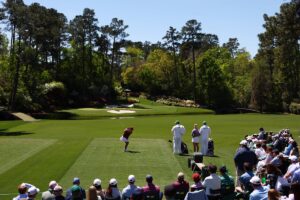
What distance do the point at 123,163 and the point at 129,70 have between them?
9012 centimetres

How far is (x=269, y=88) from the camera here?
87562 millimetres

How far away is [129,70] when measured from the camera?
113250mm

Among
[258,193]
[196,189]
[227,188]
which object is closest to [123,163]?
[227,188]

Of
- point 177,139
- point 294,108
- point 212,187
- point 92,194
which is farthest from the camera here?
point 294,108

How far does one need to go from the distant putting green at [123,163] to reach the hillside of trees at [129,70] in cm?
3812

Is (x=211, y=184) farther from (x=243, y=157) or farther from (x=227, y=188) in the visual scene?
(x=243, y=157)

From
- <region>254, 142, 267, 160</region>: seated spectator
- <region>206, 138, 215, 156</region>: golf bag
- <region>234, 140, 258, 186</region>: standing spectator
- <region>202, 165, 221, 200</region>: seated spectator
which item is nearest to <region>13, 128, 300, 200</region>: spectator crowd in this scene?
<region>202, 165, 221, 200</region>: seated spectator

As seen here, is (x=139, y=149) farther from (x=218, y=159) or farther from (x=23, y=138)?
(x=23, y=138)

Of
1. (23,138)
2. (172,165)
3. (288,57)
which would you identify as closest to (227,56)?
(288,57)

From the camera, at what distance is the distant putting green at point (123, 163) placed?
2011 centimetres

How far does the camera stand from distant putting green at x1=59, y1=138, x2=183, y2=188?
20109 mm

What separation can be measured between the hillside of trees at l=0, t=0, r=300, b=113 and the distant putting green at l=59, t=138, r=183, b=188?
38.1 metres

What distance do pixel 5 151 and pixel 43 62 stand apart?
6611cm

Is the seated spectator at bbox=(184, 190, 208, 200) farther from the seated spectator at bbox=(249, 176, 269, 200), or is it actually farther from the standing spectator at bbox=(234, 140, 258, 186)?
the standing spectator at bbox=(234, 140, 258, 186)
